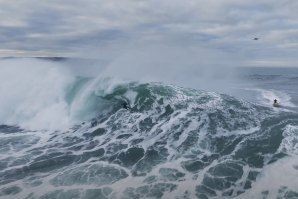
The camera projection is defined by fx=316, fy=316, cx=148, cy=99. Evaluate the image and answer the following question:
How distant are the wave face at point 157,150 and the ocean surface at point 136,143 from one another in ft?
0.15

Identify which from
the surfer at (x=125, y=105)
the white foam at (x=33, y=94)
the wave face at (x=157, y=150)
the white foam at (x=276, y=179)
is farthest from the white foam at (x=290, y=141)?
the white foam at (x=33, y=94)

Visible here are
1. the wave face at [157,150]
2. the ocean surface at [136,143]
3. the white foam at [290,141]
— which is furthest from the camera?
the white foam at [290,141]

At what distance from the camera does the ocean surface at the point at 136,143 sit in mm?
12453

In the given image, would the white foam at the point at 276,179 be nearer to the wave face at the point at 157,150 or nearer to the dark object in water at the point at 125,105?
the wave face at the point at 157,150

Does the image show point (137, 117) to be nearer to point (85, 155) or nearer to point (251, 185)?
point (85, 155)

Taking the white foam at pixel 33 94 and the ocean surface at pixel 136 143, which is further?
the white foam at pixel 33 94

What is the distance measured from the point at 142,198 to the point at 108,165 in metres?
3.70

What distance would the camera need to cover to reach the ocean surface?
12.5 m

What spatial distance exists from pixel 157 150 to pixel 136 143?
165cm

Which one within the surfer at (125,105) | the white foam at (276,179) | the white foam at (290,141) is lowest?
the white foam at (276,179)

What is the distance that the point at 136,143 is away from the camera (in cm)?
1764

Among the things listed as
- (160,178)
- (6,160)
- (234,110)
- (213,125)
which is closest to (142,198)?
(160,178)

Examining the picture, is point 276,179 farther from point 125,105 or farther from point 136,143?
point 125,105

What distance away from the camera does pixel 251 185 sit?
12.6 metres
